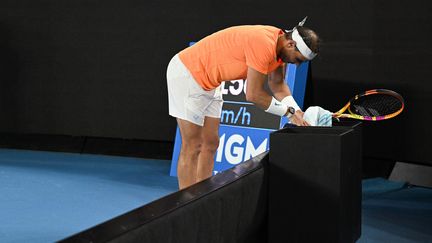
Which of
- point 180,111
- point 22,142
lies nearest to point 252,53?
point 180,111

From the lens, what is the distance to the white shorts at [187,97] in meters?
3.71

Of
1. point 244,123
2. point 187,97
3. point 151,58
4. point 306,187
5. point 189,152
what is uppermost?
point 187,97

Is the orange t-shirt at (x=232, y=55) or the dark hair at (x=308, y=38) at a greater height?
the dark hair at (x=308, y=38)

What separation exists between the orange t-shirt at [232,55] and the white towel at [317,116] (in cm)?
31

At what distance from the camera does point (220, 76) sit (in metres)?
3.65

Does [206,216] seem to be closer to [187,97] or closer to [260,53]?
[260,53]

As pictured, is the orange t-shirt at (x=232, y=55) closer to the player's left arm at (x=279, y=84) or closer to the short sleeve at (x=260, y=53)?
the short sleeve at (x=260, y=53)

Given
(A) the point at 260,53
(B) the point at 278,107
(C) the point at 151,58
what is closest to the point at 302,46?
(A) the point at 260,53

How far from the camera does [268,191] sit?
9.31 feet

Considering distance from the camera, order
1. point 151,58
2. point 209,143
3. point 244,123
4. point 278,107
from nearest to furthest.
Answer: point 278,107 < point 209,143 < point 244,123 < point 151,58

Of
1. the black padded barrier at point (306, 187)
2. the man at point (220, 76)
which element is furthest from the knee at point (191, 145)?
the black padded barrier at point (306, 187)

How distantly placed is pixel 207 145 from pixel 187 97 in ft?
1.07

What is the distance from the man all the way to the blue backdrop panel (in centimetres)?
131

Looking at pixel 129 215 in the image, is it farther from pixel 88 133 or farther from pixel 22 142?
pixel 22 142
